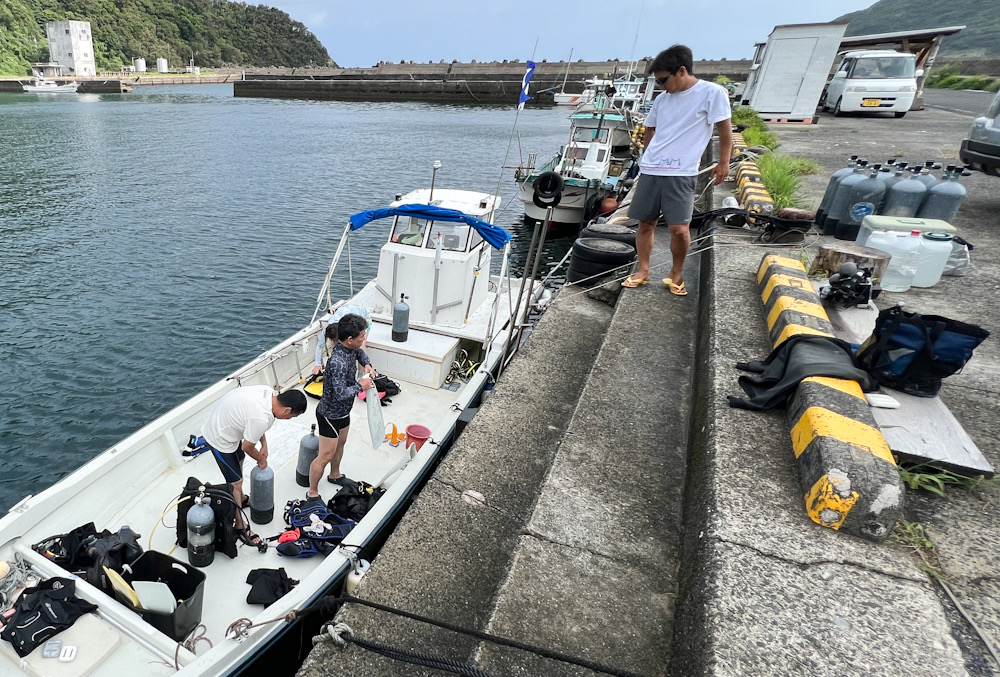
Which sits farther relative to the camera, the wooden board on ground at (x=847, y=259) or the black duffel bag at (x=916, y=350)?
the wooden board on ground at (x=847, y=259)

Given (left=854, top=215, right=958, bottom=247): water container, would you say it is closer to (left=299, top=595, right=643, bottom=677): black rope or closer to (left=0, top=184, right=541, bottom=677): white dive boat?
(left=0, top=184, right=541, bottom=677): white dive boat

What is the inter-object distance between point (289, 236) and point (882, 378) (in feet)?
54.3

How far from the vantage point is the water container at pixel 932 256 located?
4.66m

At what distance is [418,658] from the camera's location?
212cm

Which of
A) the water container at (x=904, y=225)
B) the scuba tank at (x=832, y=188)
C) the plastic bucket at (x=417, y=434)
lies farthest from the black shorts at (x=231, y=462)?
the scuba tank at (x=832, y=188)

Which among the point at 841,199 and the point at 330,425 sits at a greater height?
the point at 841,199

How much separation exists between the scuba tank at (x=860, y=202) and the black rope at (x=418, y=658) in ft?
19.7

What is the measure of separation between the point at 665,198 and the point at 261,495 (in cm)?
439

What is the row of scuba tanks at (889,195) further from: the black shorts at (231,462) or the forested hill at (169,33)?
the forested hill at (169,33)

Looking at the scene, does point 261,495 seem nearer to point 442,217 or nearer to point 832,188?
point 442,217

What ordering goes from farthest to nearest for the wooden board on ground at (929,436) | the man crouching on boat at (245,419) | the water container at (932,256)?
the water container at (932,256) → the man crouching on boat at (245,419) → the wooden board on ground at (929,436)

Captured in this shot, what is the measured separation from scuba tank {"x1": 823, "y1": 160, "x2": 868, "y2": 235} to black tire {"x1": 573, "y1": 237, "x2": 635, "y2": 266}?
2.31 m

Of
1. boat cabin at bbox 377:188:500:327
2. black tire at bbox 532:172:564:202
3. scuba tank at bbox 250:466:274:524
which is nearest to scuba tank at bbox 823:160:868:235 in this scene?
black tire at bbox 532:172:564:202

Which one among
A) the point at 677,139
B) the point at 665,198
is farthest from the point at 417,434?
the point at 677,139
